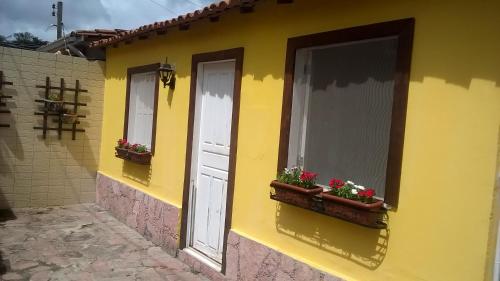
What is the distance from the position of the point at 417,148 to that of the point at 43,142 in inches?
273

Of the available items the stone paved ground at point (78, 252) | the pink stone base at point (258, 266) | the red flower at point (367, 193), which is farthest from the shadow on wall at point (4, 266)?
the red flower at point (367, 193)

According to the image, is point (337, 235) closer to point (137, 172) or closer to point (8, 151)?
point (137, 172)

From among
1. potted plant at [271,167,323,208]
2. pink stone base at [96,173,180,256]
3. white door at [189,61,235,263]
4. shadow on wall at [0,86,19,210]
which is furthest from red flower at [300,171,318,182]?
shadow on wall at [0,86,19,210]

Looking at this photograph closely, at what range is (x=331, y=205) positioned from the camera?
3.30m

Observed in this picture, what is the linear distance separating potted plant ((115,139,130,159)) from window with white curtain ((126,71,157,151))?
147 millimetres

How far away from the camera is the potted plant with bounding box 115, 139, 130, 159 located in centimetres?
690

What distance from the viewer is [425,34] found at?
2.91m

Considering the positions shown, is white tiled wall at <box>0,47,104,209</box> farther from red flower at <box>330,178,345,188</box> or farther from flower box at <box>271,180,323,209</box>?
red flower at <box>330,178,345,188</box>

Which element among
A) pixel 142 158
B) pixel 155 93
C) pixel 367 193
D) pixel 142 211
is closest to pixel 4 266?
pixel 142 211

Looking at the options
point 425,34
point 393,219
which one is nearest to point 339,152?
point 393,219

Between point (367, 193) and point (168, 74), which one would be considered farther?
point (168, 74)

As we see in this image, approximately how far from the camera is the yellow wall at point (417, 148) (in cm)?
261

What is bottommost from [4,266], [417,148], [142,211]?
[4,266]

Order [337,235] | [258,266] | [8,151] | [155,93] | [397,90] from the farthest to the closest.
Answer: [8,151], [155,93], [258,266], [337,235], [397,90]
